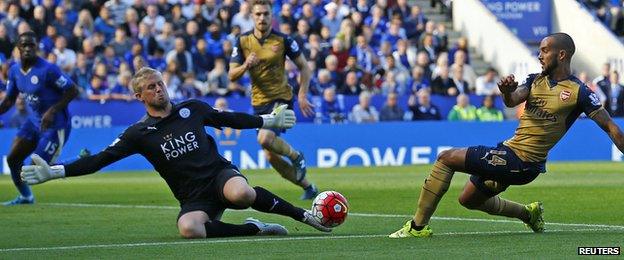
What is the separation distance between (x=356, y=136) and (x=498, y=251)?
62.2 ft

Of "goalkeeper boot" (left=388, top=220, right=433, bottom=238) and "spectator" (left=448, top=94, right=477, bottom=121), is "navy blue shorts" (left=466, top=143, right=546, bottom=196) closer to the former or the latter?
"goalkeeper boot" (left=388, top=220, right=433, bottom=238)

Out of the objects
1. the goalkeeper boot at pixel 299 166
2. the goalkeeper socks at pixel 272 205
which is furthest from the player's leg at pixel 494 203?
→ the goalkeeper boot at pixel 299 166

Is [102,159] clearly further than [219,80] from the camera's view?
No

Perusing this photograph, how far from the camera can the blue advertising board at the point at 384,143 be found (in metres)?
28.9

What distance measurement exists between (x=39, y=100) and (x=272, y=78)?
291 centimetres

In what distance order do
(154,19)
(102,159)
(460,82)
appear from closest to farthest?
(102,159), (154,19), (460,82)

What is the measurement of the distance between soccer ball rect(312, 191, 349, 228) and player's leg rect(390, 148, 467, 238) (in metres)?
0.82

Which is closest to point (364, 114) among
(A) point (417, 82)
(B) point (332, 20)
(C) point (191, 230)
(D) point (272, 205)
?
(A) point (417, 82)

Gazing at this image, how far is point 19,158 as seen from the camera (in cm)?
1825

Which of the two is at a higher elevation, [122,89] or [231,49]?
[231,49]

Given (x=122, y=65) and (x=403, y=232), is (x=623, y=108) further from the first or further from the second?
(x=403, y=232)

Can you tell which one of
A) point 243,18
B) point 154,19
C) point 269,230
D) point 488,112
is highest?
point 269,230

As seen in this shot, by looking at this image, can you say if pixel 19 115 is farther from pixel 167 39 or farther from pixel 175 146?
pixel 175 146

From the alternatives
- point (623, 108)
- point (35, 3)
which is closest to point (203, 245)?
point (35, 3)
